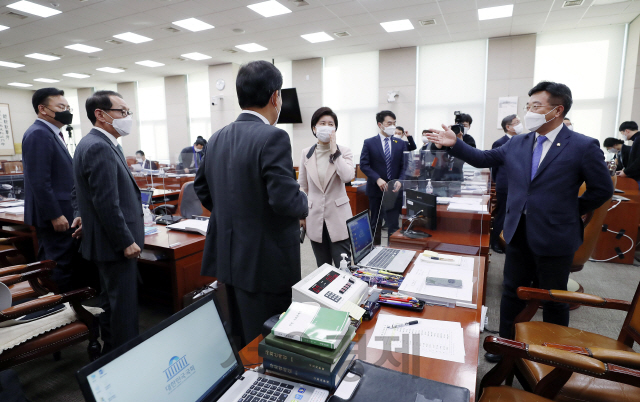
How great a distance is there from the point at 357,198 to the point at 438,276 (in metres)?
3.58

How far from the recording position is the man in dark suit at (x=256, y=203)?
1340 millimetres

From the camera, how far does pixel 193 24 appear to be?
233 inches

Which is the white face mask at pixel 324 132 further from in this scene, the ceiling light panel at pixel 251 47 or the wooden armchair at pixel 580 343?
the ceiling light panel at pixel 251 47

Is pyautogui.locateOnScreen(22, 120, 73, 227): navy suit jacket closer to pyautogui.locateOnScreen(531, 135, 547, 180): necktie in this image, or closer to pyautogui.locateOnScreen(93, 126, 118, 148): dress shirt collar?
pyautogui.locateOnScreen(93, 126, 118, 148): dress shirt collar

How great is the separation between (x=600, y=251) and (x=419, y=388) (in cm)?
414

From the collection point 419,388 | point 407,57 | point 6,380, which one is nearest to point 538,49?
point 407,57

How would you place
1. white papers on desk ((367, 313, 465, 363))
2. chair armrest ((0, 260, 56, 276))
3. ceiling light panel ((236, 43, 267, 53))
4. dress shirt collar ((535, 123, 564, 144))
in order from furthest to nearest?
ceiling light panel ((236, 43, 267, 53)) → chair armrest ((0, 260, 56, 276)) → dress shirt collar ((535, 123, 564, 144)) → white papers on desk ((367, 313, 465, 363))

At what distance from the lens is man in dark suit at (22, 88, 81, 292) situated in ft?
7.55

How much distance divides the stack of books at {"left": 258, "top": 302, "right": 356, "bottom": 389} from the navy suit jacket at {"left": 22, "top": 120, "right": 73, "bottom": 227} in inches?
86.4

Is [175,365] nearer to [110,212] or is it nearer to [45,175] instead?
[110,212]

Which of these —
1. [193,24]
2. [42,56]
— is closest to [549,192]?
[193,24]

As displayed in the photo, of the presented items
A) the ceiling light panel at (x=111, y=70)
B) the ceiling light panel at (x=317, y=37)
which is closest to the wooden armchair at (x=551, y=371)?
the ceiling light panel at (x=317, y=37)

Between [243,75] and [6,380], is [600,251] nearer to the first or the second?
[243,75]

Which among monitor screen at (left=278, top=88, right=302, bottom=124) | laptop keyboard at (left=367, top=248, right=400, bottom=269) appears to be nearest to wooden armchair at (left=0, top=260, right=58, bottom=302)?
laptop keyboard at (left=367, top=248, right=400, bottom=269)
